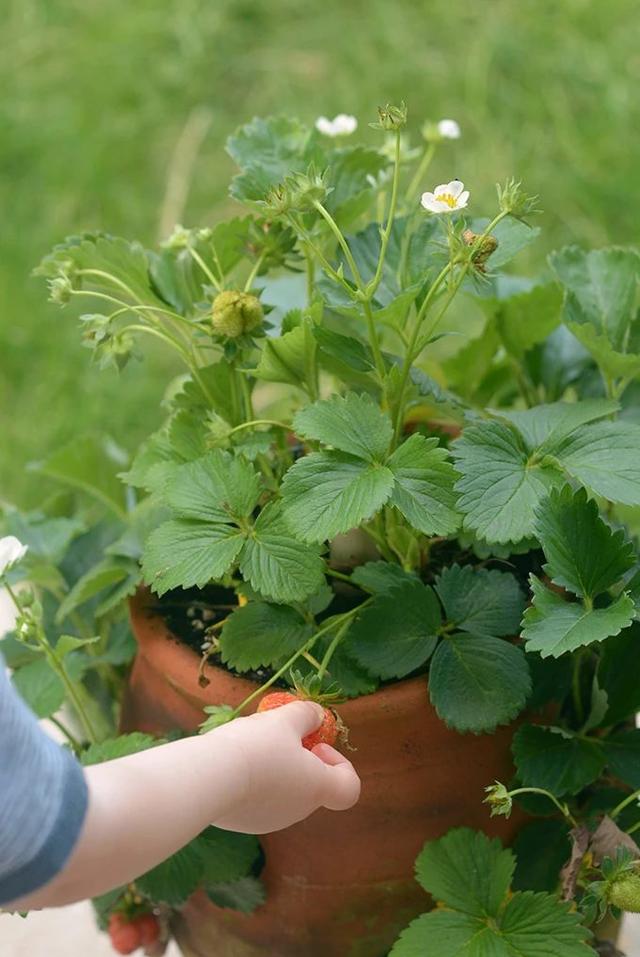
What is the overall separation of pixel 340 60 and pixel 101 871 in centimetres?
149

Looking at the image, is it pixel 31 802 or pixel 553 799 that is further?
pixel 553 799

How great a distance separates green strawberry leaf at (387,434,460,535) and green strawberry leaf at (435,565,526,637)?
7 centimetres

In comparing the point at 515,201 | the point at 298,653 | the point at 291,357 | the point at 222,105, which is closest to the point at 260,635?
the point at 298,653

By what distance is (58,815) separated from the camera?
1.39 ft

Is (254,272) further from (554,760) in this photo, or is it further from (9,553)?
(554,760)

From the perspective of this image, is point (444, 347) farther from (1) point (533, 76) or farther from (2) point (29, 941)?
(2) point (29, 941)

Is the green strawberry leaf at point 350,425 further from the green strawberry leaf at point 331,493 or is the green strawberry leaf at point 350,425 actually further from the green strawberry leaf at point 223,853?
the green strawberry leaf at point 223,853

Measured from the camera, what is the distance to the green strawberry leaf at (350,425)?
1.90 feet

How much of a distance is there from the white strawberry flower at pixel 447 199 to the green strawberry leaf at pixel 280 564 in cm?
16

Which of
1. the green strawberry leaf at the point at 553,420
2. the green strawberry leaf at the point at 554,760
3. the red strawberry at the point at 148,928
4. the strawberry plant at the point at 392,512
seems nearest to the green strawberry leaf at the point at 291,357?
the strawberry plant at the point at 392,512

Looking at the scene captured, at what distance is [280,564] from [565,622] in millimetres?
132

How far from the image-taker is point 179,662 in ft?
2.15

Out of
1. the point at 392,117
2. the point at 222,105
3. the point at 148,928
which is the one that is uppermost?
the point at 392,117

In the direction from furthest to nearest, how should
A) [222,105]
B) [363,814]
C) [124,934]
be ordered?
1. [222,105]
2. [124,934]
3. [363,814]
